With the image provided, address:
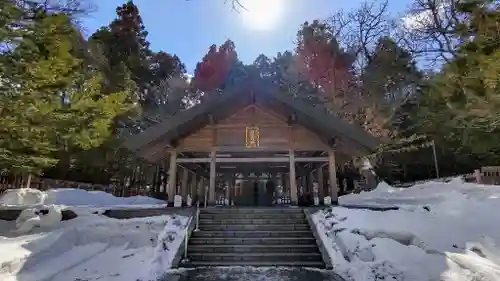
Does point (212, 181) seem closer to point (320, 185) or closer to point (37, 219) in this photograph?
point (320, 185)

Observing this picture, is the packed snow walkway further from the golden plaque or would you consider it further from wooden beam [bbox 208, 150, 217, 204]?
the golden plaque

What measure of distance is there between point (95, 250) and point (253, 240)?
3749 millimetres

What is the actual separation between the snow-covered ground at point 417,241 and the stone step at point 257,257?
22.9 inches

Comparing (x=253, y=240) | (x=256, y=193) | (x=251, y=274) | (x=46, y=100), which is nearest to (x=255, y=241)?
(x=253, y=240)

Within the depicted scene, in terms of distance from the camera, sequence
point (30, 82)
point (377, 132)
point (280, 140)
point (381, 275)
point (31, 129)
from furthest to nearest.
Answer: point (377, 132) < point (280, 140) < point (31, 129) < point (30, 82) < point (381, 275)

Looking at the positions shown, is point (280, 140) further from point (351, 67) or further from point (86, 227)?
point (351, 67)

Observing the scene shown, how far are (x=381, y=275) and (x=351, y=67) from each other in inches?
807

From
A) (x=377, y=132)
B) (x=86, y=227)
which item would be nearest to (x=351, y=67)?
(x=377, y=132)

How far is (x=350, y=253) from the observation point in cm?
748

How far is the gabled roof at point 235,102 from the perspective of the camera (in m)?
10.9

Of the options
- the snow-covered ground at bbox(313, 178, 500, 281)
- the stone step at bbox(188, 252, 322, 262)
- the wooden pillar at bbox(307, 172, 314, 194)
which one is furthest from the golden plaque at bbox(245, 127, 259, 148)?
the wooden pillar at bbox(307, 172, 314, 194)

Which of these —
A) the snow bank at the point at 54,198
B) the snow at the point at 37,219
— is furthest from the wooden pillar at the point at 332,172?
the snow bank at the point at 54,198

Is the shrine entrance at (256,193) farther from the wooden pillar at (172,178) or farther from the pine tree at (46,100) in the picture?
the pine tree at (46,100)

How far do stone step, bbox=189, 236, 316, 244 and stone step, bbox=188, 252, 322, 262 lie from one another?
54 centimetres
